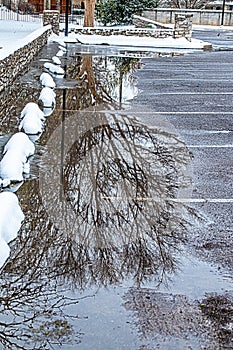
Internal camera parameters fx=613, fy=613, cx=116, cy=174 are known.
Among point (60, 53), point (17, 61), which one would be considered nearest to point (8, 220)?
point (17, 61)

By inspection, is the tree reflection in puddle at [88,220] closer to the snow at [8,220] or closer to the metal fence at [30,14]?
the snow at [8,220]

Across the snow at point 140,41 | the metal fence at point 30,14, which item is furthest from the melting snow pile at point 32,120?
the metal fence at point 30,14

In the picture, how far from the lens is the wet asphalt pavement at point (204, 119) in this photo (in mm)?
6289

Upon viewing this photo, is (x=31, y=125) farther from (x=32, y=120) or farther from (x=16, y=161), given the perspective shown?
(x=16, y=161)

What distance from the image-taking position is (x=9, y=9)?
44594mm

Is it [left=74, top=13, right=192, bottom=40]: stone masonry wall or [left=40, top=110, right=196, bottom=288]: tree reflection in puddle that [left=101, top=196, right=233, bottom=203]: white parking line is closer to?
[left=40, top=110, right=196, bottom=288]: tree reflection in puddle

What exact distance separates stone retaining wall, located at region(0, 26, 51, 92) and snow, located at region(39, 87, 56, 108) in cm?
92

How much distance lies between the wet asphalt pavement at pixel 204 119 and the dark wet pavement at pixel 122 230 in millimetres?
30

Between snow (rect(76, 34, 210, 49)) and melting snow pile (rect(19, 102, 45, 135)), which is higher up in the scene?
snow (rect(76, 34, 210, 49))

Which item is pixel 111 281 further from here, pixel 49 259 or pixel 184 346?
pixel 184 346

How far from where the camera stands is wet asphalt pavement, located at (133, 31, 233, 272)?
20.6 feet

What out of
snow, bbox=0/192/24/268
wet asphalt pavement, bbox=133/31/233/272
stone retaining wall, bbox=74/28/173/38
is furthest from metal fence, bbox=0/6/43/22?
snow, bbox=0/192/24/268

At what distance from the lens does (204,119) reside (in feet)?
38.7

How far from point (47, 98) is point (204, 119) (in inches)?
128
